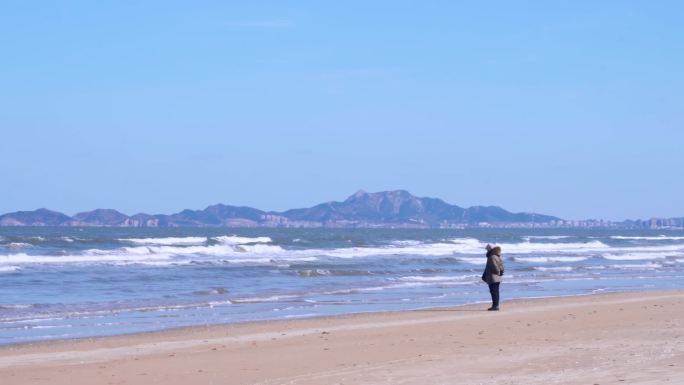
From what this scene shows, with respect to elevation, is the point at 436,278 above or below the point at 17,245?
below

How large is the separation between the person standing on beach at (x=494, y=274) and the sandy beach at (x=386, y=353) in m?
1.55

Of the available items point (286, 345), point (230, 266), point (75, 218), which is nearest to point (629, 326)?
point (286, 345)

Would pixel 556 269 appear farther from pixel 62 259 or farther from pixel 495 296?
pixel 495 296

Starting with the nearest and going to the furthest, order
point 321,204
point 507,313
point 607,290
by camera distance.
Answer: point 507,313
point 607,290
point 321,204

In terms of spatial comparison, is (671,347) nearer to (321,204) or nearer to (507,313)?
(507,313)

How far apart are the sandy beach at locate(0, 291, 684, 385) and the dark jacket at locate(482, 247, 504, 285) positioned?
1793 millimetres

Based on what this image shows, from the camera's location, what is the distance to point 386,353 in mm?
12258

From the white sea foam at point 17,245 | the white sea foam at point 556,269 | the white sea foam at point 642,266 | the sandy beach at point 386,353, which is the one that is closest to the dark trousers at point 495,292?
the sandy beach at point 386,353

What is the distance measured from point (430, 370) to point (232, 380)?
1.93 m

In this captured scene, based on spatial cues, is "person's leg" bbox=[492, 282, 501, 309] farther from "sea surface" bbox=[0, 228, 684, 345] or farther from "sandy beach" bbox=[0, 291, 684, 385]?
"sea surface" bbox=[0, 228, 684, 345]

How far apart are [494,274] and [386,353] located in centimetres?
755

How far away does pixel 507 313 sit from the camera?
18.4 meters

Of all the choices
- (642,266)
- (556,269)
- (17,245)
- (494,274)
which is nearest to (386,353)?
(494,274)

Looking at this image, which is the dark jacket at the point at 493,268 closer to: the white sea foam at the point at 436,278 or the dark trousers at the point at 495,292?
the dark trousers at the point at 495,292
